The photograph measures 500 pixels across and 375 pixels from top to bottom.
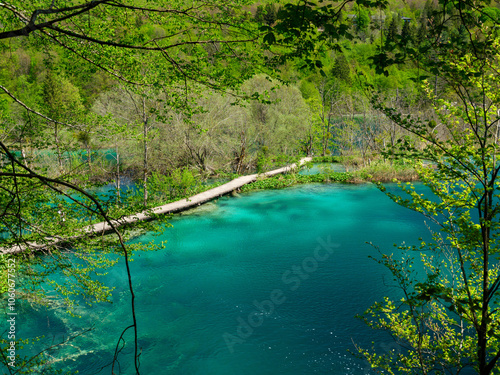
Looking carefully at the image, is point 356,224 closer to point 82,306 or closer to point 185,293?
point 185,293

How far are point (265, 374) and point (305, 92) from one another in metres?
51.4

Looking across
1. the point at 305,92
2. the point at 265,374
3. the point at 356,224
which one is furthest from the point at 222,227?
the point at 305,92

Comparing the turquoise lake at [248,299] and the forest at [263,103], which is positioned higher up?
the forest at [263,103]

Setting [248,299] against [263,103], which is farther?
[248,299]

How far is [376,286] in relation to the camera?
10.4m

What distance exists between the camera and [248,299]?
9.87m

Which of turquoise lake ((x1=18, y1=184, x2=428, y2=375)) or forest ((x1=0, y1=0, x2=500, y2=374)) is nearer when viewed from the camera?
forest ((x1=0, y1=0, x2=500, y2=374))

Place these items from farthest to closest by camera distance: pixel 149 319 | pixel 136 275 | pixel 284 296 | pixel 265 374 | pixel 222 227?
pixel 222 227 → pixel 136 275 → pixel 284 296 → pixel 149 319 → pixel 265 374

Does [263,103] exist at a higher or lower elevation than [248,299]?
higher

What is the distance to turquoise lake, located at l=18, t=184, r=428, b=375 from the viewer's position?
25.1 ft

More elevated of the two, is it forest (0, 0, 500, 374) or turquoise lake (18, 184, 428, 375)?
forest (0, 0, 500, 374)

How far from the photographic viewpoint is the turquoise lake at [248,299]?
7.64m

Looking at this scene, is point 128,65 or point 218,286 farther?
point 218,286

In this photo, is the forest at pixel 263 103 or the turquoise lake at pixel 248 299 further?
the turquoise lake at pixel 248 299
